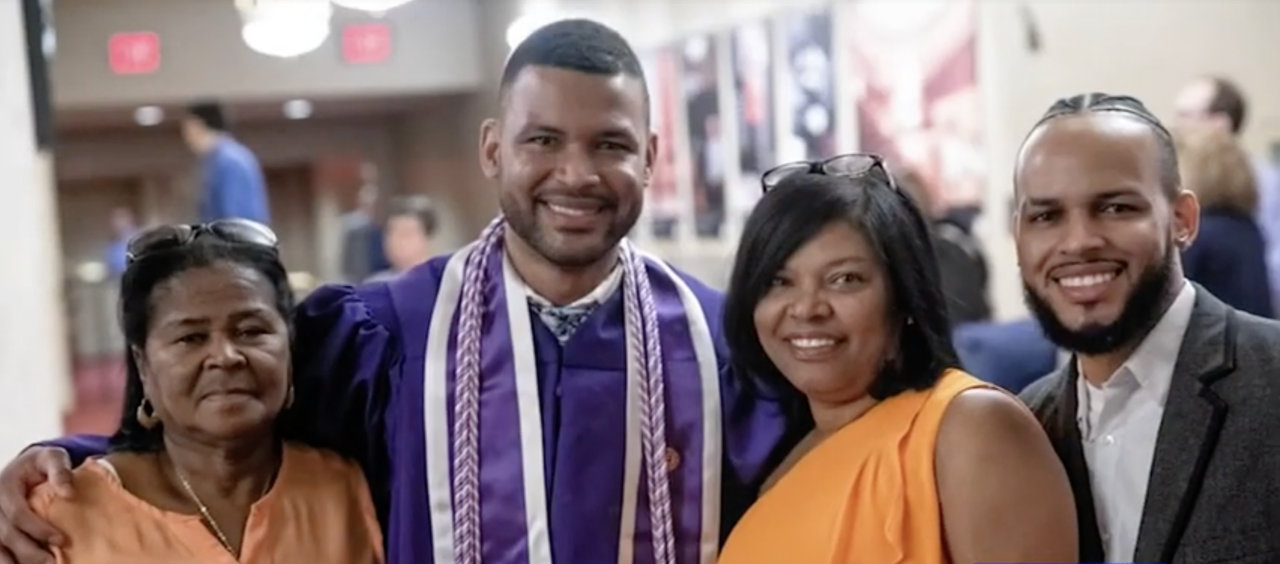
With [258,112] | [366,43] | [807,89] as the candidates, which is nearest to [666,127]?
[807,89]

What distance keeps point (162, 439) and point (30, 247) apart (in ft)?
5.92

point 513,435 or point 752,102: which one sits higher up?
point 752,102

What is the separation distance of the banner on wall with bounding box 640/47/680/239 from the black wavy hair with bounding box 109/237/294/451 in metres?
5.81

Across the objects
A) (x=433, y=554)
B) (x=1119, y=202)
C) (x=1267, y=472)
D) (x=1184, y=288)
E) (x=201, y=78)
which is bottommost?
(x=433, y=554)

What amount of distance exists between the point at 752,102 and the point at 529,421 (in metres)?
5.17

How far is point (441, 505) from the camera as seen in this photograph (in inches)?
73.7

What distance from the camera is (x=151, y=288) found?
5.99 ft

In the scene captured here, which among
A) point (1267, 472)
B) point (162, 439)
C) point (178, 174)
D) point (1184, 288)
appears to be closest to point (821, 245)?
point (1184, 288)

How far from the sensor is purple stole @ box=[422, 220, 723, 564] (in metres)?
1.87

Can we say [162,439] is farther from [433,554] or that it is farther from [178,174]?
[178,174]

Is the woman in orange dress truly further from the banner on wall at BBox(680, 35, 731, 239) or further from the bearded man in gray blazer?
the banner on wall at BBox(680, 35, 731, 239)

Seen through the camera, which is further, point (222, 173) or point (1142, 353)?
point (222, 173)

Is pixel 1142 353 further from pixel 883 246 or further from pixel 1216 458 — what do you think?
pixel 883 246

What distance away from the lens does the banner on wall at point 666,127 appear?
25.4 feet
